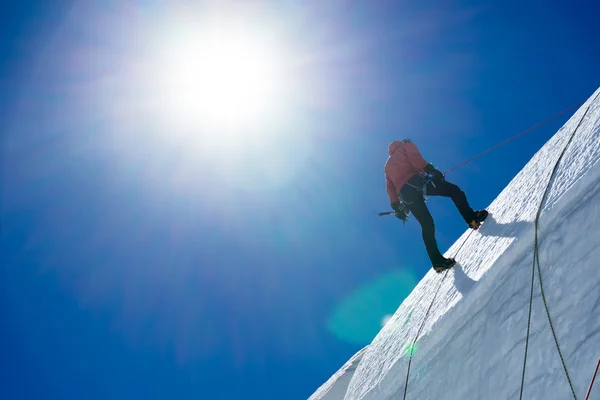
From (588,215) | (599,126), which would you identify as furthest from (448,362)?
(599,126)

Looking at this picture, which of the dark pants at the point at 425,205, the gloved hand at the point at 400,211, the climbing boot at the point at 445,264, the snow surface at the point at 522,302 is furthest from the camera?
the gloved hand at the point at 400,211

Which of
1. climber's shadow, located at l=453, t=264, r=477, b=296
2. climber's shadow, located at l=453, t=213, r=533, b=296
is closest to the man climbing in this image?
climber's shadow, located at l=453, t=213, r=533, b=296

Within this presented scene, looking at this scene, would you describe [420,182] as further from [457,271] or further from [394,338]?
[394,338]

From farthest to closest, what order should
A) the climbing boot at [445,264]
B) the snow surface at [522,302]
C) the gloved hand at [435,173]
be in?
the gloved hand at [435,173], the climbing boot at [445,264], the snow surface at [522,302]

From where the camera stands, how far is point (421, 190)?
6438 mm

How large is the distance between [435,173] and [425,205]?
485 mm

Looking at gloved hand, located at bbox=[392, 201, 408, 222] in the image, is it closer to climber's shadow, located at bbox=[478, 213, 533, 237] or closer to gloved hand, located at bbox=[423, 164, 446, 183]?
gloved hand, located at bbox=[423, 164, 446, 183]

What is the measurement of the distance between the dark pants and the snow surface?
369 millimetres

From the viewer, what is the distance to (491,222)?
18.2 feet

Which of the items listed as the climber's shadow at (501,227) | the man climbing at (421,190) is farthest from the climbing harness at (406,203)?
the climber's shadow at (501,227)

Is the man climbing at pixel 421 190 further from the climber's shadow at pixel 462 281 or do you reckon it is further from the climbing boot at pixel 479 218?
the climber's shadow at pixel 462 281

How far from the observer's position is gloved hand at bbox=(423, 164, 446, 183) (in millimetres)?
6246

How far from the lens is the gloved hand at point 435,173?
625cm

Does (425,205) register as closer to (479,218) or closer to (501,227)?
(479,218)
